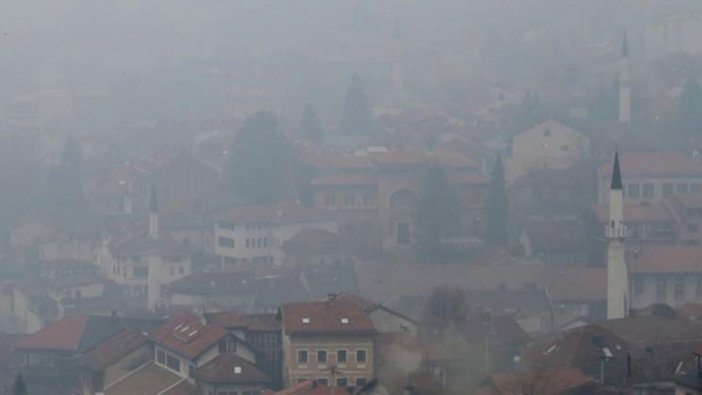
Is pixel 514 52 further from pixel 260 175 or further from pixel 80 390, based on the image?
pixel 80 390

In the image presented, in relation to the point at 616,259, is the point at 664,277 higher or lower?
lower

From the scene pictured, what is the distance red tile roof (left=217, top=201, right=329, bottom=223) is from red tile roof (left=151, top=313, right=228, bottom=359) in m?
11.8

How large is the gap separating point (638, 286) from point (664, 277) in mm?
443

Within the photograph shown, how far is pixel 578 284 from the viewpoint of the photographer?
31.2 m

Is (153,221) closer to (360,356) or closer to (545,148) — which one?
(545,148)

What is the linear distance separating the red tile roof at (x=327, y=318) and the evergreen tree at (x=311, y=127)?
24676 millimetres

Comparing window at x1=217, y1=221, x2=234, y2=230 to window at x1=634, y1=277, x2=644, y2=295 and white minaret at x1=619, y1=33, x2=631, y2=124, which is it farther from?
white minaret at x1=619, y1=33, x2=631, y2=124

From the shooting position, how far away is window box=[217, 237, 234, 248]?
38031 millimetres

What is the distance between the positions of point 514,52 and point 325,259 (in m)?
34.4

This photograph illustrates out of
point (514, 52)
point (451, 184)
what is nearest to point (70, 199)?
point (451, 184)

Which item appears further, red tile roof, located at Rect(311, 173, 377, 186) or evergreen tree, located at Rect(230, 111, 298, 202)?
evergreen tree, located at Rect(230, 111, 298, 202)

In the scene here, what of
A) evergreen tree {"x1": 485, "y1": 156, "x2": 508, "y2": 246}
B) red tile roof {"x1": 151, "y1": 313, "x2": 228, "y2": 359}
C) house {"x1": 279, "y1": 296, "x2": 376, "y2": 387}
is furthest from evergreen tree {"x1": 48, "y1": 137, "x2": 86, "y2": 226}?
house {"x1": 279, "y1": 296, "x2": 376, "y2": 387}

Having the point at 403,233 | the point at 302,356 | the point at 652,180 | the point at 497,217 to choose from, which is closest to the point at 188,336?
the point at 302,356

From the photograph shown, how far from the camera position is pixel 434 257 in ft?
116
